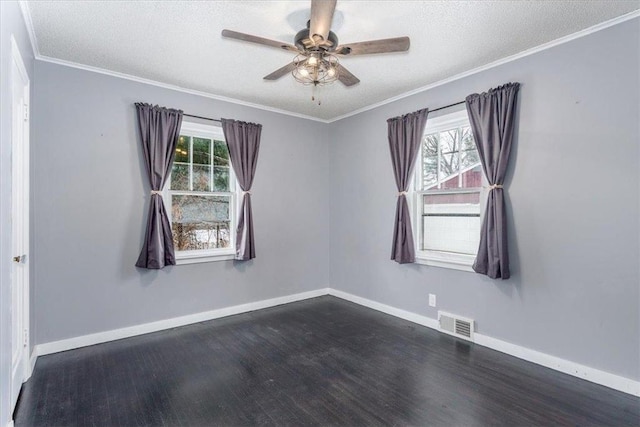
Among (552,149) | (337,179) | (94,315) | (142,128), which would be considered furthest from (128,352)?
(552,149)

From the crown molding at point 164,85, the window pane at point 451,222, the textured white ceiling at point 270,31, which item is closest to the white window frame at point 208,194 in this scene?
the crown molding at point 164,85

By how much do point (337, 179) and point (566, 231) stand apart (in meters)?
3.04

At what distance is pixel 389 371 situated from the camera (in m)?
2.79

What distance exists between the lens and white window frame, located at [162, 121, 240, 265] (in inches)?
151

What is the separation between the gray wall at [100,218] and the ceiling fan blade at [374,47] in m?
2.31

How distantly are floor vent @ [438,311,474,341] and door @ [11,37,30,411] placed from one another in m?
3.67

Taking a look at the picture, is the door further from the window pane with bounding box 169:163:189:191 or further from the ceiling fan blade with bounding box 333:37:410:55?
the ceiling fan blade with bounding box 333:37:410:55

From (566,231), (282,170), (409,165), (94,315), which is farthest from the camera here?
(282,170)

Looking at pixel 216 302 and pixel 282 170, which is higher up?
pixel 282 170

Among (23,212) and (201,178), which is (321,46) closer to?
(201,178)

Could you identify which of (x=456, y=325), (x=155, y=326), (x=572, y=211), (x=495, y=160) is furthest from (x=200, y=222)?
(x=572, y=211)

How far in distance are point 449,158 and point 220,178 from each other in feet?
9.14

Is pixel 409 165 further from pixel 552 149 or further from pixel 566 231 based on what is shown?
pixel 566 231

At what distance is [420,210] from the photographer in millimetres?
3984
